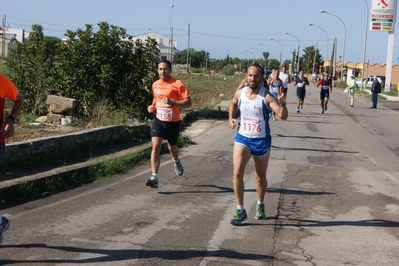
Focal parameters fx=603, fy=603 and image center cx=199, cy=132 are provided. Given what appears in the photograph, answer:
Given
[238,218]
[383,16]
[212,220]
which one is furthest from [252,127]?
[383,16]

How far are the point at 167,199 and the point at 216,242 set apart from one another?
7.12ft

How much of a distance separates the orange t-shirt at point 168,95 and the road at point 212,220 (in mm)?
1105

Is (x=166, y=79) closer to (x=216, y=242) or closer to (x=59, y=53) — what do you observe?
(x=216, y=242)

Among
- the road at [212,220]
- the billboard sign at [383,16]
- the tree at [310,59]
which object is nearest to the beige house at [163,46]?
the road at [212,220]

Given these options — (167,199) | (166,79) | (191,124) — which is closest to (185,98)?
(166,79)

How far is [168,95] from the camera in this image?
892cm

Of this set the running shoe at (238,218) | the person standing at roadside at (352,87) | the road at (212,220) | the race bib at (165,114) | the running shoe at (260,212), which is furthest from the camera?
the person standing at roadside at (352,87)

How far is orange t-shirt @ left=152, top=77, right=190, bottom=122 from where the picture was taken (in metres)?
8.93

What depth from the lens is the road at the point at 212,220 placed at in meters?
5.80

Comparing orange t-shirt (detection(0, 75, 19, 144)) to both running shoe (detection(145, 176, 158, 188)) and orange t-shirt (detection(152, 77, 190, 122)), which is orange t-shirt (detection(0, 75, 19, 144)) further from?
orange t-shirt (detection(152, 77, 190, 122))

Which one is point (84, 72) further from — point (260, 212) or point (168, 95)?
point (260, 212)

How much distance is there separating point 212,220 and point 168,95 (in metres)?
2.41

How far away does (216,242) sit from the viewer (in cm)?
626

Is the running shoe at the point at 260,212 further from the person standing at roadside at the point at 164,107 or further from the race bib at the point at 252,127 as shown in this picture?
the person standing at roadside at the point at 164,107
